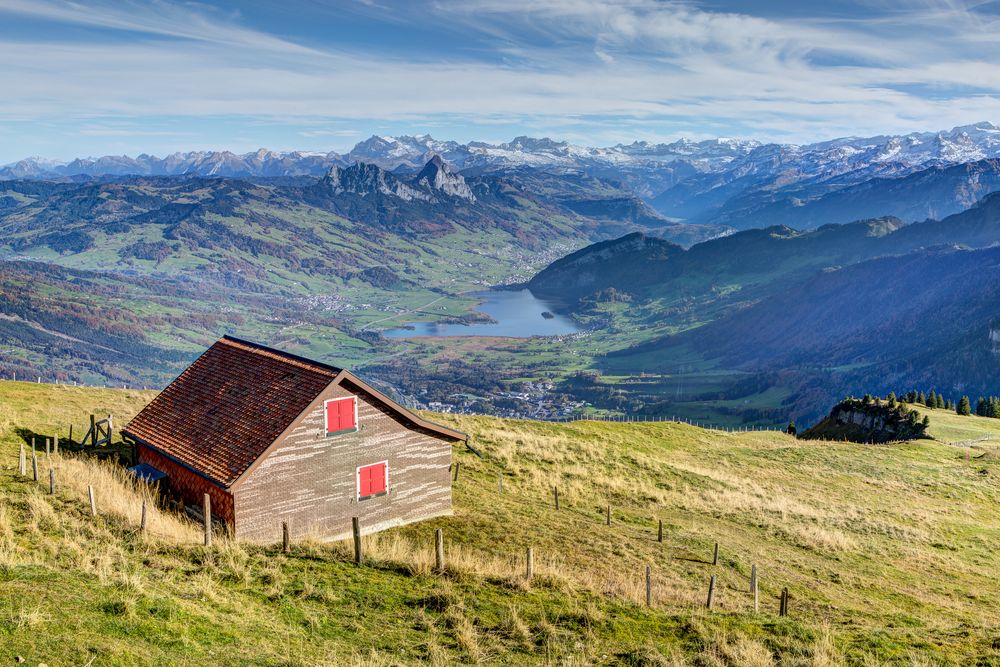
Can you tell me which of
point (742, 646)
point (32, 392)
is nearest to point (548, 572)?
point (742, 646)

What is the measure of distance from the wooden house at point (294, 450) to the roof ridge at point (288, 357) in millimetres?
95

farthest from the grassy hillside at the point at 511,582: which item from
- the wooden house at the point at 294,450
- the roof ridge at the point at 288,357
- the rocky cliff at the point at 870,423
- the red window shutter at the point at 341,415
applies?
the rocky cliff at the point at 870,423

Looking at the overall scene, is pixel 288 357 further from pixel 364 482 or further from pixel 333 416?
pixel 364 482

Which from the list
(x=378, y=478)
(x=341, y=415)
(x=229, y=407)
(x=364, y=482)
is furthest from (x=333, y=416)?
(x=229, y=407)

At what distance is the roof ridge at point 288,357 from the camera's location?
3065 cm

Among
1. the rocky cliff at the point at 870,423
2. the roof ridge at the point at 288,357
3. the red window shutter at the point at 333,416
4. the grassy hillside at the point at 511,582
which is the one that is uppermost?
the roof ridge at the point at 288,357

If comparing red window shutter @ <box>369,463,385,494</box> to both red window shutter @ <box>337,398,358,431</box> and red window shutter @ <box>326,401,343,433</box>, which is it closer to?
red window shutter @ <box>337,398,358,431</box>

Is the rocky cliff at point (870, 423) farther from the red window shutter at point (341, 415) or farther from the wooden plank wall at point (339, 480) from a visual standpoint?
the red window shutter at point (341, 415)

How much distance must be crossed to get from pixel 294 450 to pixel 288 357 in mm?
5884

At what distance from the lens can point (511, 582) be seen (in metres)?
22.1

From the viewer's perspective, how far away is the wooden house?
2806 cm

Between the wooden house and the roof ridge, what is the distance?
95 mm

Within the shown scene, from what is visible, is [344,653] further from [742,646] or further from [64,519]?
[64,519]

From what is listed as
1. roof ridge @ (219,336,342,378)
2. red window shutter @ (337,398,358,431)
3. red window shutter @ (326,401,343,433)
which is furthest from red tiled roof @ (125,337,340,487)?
red window shutter @ (337,398,358,431)
